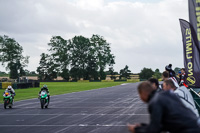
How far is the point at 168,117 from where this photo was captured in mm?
3982

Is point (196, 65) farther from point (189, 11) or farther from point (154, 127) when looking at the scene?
point (154, 127)

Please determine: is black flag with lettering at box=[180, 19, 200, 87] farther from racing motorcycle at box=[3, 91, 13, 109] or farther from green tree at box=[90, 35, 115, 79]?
green tree at box=[90, 35, 115, 79]

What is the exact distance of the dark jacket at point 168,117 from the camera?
389cm

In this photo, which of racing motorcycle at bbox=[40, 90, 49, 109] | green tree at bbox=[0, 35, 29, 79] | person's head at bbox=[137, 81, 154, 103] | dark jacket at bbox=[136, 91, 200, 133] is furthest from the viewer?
green tree at bbox=[0, 35, 29, 79]

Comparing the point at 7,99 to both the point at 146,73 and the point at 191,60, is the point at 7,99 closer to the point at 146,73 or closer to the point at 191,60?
the point at 191,60

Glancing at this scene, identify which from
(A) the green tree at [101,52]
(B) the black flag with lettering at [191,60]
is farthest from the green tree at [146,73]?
(B) the black flag with lettering at [191,60]

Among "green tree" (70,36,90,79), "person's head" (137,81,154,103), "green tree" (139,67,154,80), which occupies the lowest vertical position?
"person's head" (137,81,154,103)

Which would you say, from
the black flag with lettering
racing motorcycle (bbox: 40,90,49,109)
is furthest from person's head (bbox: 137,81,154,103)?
racing motorcycle (bbox: 40,90,49,109)

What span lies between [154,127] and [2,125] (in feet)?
34.4

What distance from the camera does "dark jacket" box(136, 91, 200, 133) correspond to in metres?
3.89

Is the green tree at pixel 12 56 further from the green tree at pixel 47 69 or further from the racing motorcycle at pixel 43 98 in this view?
the racing motorcycle at pixel 43 98

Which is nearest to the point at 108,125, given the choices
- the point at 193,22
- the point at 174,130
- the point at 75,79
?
the point at 193,22

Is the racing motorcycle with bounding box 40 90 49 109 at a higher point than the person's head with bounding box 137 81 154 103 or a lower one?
lower

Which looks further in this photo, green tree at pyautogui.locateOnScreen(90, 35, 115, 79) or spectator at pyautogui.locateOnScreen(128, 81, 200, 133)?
green tree at pyautogui.locateOnScreen(90, 35, 115, 79)
